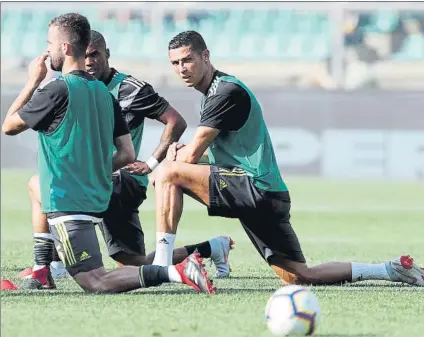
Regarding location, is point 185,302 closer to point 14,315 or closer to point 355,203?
point 14,315

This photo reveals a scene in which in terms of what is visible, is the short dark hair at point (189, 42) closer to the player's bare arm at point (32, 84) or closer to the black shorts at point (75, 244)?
the player's bare arm at point (32, 84)

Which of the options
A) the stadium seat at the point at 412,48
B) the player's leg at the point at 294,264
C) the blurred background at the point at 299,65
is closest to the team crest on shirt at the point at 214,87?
the player's leg at the point at 294,264

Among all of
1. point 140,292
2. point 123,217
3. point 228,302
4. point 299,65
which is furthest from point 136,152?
point 299,65

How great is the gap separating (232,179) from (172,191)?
17.0 inches

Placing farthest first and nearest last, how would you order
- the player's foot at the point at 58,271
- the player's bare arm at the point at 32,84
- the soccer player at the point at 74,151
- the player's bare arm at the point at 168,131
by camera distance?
the player's foot at the point at 58,271, the player's bare arm at the point at 168,131, the player's bare arm at the point at 32,84, the soccer player at the point at 74,151

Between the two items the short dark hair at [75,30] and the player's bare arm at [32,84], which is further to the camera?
the player's bare arm at [32,84]

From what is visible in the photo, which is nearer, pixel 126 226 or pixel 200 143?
pixel 200 143

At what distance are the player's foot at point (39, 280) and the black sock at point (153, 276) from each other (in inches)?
35.6

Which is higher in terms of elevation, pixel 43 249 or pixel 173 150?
pixel 173 150

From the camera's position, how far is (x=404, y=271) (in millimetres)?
8156

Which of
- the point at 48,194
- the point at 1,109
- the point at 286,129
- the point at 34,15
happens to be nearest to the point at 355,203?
the point at 286,129

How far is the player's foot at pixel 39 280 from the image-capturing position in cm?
780

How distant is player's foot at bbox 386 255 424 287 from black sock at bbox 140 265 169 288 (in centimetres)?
187

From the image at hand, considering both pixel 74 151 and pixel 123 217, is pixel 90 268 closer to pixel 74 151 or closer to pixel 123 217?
pixel 74 151
